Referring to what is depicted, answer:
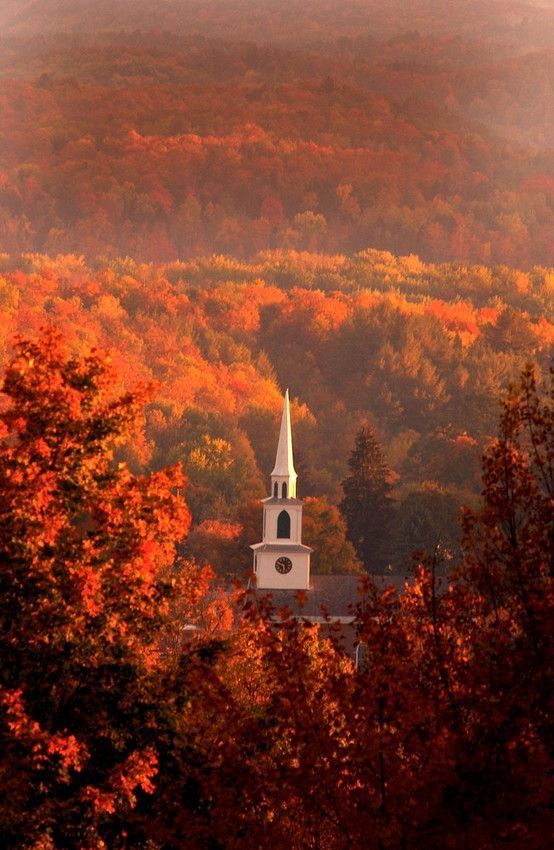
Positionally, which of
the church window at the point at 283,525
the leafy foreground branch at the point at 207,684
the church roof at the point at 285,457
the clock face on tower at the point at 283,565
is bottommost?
the leafy foreground branch at the point at 207,684

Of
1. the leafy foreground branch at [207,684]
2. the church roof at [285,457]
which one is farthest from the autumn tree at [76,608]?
the church roof at [285,457]

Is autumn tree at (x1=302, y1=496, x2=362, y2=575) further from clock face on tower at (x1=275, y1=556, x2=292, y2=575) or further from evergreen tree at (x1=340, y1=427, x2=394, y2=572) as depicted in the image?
clock face on tower at (x1=275, y1=556, x2=292, y2=575)

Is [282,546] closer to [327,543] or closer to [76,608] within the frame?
[327,543]

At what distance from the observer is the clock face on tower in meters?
130

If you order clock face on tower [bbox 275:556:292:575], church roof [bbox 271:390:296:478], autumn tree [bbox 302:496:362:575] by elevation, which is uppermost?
church roof [bbox 271:390:296:478]

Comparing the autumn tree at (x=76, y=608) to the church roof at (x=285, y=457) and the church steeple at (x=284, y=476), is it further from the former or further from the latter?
the church roof at (x=285, y=457)

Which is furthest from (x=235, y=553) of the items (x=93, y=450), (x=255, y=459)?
(x=93, y=450)

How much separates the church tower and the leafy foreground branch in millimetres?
99639

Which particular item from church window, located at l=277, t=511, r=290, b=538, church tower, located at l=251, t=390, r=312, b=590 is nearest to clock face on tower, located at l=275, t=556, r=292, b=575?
church tower, located at l=251, t=390, r=312, b=590

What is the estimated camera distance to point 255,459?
642 feet

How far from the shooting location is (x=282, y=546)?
13300 cm

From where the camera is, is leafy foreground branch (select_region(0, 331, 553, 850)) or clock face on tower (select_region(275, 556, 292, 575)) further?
clock face on tower (select_region(275, 556, 292, 575))

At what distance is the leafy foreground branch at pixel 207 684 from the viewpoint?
2319 cm

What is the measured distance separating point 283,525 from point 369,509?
17.7m
